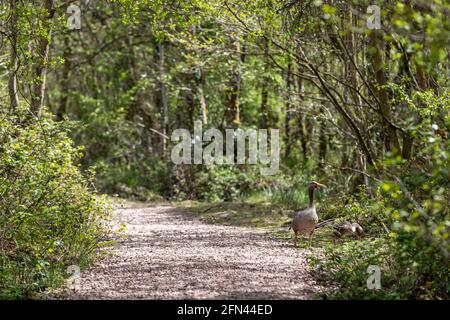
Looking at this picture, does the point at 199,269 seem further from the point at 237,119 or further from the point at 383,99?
the point at 237,119

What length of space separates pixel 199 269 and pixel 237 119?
1265 centimetres

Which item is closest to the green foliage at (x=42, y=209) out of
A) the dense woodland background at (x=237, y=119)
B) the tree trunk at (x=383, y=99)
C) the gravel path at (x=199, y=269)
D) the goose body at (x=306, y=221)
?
the dense woodland background at (x=237, y=119)

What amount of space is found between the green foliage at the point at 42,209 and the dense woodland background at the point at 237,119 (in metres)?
0.03

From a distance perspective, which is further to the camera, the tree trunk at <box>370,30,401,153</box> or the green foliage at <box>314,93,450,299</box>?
the tree trunk at <box>370,30,401,153</box>

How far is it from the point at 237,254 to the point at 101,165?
48.4 ft

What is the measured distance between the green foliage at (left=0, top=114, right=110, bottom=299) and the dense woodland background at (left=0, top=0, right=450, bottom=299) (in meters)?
0.03

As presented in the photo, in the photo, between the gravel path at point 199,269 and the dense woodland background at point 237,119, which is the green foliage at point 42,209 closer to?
the dense woodland background at point 237,119

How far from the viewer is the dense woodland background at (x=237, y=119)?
23.5ft

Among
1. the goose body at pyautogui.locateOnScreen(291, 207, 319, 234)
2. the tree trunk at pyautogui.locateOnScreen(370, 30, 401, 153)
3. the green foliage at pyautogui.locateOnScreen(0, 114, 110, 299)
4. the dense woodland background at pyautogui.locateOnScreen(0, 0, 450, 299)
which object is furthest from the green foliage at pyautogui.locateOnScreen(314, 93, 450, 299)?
the green foliage at pyautogui.locateOnScreen(0, 114, 110, 299)

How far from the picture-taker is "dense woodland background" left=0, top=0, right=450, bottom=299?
7156mm

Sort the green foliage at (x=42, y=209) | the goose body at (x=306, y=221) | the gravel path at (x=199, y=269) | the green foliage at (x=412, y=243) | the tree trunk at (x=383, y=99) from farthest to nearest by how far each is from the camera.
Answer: the tree trunk at (x=383, y=99)
the goose body at (x=306, y=221)
the green foliage at (x=42, y=209)
the gravel path at (x=199, y=269)
the green foliage at (x=412, y=243)

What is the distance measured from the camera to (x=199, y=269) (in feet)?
28.7

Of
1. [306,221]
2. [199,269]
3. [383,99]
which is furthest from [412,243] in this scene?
[383,99]

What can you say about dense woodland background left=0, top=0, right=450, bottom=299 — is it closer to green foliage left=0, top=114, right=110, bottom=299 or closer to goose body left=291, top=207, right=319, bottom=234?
green foliage left=0, top=114, right=110, bottom=299
